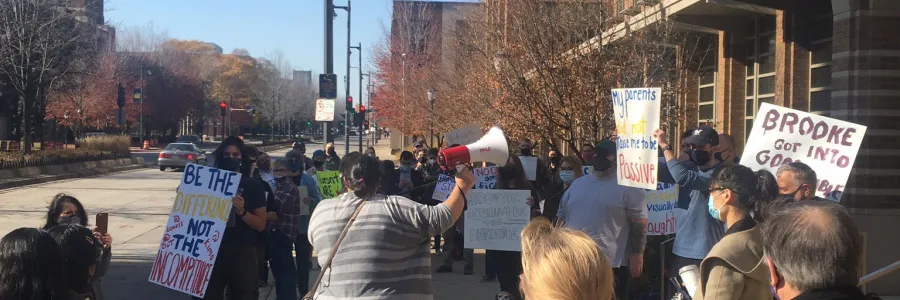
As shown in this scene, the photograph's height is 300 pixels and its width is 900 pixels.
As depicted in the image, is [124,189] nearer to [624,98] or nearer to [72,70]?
[72,70]

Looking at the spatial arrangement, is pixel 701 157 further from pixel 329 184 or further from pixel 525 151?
pixel 329 184

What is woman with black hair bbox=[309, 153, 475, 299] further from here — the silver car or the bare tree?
the silver car

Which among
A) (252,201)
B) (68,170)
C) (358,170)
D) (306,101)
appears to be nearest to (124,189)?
(68,170)

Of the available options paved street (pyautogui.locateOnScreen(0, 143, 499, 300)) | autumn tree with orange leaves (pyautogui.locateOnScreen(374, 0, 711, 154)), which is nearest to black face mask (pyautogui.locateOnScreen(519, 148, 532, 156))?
autumn tree with orange leaves (pyautogui.locateOnScreen(374, 0, 711, 154))

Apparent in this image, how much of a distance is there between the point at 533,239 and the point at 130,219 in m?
16.5

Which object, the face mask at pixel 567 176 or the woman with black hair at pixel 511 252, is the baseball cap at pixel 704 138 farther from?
the face mask at pixel 567 176

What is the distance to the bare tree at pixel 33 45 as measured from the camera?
28.0m

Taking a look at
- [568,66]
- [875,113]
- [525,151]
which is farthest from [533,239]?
[568,66]

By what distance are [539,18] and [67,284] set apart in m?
9.23

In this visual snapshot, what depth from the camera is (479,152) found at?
418 centimetres

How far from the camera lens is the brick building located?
9164 millimetres

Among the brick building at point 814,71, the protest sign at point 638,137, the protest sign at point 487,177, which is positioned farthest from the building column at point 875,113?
the protest sign at point 638,137

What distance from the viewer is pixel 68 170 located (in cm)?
3062

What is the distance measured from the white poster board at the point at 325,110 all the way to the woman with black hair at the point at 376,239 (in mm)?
12614
